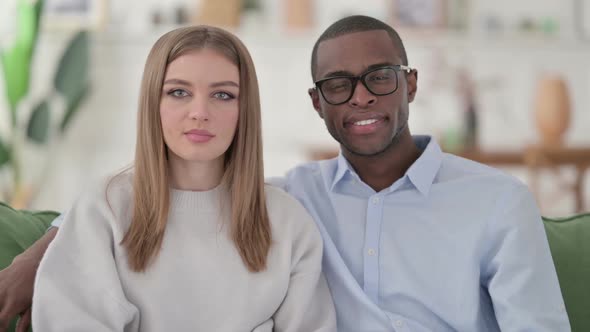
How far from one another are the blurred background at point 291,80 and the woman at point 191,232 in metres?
2.76

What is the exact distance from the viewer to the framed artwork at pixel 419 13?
502cm

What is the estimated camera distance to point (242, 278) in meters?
1.40

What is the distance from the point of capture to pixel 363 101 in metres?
1.54

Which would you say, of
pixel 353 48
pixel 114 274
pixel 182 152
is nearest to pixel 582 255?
pixel 353 48

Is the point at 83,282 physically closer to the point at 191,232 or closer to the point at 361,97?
the point at 191,232

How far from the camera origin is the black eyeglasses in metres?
1.56

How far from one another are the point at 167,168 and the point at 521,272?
70 cm

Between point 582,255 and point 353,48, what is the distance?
0.69m

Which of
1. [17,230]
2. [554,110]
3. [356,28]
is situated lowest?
[554,110]

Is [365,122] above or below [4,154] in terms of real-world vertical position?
above

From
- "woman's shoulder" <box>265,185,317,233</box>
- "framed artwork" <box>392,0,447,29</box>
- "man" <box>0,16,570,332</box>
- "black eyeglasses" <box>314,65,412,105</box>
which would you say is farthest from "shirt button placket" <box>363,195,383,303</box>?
"framed artwork" <box>392,0,447,29</box>

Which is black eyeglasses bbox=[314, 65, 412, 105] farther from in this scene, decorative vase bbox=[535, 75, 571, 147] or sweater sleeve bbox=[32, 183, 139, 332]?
decorative vase bbox=[535, 75, 571, 147]

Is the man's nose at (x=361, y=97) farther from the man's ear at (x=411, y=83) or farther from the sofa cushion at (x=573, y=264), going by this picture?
the sofa cushion at (x=573, y=264)

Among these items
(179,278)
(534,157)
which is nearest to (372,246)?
(179,278)
